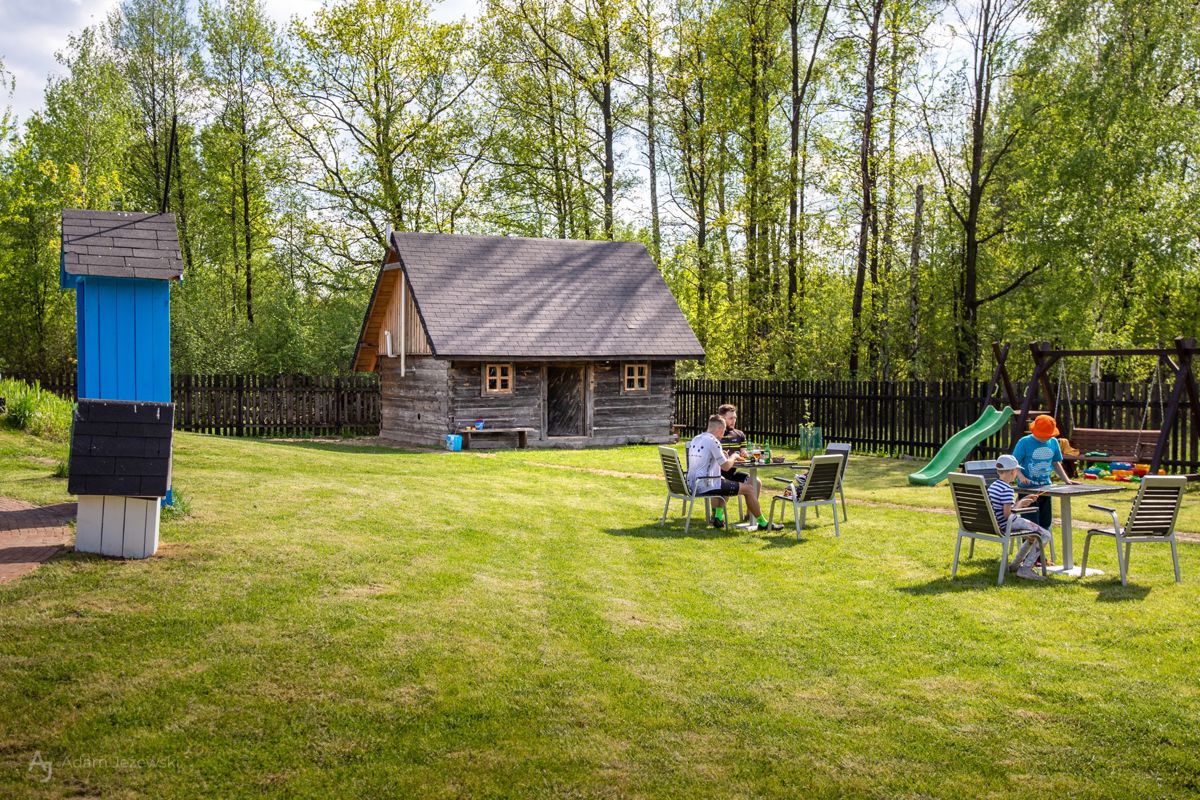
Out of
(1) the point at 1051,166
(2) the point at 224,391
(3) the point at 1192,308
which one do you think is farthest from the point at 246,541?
(3) the point at 1192,308

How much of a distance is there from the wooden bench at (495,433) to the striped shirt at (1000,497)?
16.4 meters

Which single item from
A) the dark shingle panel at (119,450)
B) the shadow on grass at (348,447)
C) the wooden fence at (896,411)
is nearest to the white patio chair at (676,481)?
the dark shingle panel at (119,450)

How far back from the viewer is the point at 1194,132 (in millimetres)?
27453

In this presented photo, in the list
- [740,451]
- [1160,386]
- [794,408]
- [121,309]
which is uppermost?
[121,309]

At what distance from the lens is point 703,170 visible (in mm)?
37594

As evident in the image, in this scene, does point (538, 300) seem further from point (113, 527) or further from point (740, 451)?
point (113, 527)

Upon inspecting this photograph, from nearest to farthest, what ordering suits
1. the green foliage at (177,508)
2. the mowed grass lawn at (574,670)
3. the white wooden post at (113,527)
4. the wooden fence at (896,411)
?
the mowed grass lawn at (574,670) → the white wooden post at (113,527) → the green foliage at (177,508) → the wooden fence at (896,411)

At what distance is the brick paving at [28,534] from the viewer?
27.3 ft

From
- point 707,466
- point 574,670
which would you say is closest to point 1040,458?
point 707,466

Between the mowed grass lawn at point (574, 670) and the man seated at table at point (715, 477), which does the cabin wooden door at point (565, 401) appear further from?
the mowed grass lawn at point (574, 670)

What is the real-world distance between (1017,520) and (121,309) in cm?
928

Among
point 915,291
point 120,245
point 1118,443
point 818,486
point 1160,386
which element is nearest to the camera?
point 120,245

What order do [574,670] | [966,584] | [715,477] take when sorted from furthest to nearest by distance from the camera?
[715,477] < [966,584] < [574,670]

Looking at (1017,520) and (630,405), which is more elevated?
(630,405)
